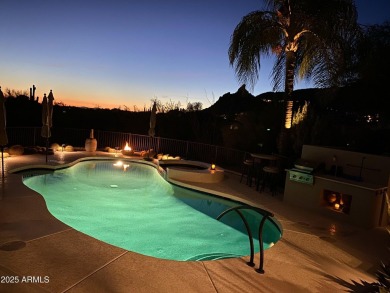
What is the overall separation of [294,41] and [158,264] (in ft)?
27.5

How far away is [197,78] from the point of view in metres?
22.9

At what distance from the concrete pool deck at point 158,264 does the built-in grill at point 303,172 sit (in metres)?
1.61

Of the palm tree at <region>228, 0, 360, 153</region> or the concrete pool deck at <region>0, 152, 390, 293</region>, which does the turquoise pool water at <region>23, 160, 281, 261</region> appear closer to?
the concrete pool deck at <region>0, 152, 390, 293</region>

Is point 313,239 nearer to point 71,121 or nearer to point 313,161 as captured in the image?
point 313,161

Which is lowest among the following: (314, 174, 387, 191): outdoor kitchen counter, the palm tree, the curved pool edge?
the curved pool edge

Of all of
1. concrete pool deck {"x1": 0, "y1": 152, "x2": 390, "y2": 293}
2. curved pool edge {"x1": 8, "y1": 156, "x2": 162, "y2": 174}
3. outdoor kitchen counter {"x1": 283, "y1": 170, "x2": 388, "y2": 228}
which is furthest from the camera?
curved pool edge {"x1": 8, "y1": 156, "x2": 162, "y2": 174}

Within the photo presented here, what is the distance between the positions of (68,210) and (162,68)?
16180 millimetres

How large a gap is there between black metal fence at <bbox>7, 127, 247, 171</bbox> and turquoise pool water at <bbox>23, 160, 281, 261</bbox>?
4.68 metres

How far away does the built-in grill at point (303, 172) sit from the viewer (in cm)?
690

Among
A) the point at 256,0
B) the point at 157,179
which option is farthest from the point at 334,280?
the point at 256,0

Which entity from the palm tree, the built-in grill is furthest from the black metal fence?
the built-in grill

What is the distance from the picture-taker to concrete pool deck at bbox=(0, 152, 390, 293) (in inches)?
124

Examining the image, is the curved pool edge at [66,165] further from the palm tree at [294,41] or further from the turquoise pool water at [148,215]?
the palm tree at [294,41]

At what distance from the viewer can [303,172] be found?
23.0 ft
